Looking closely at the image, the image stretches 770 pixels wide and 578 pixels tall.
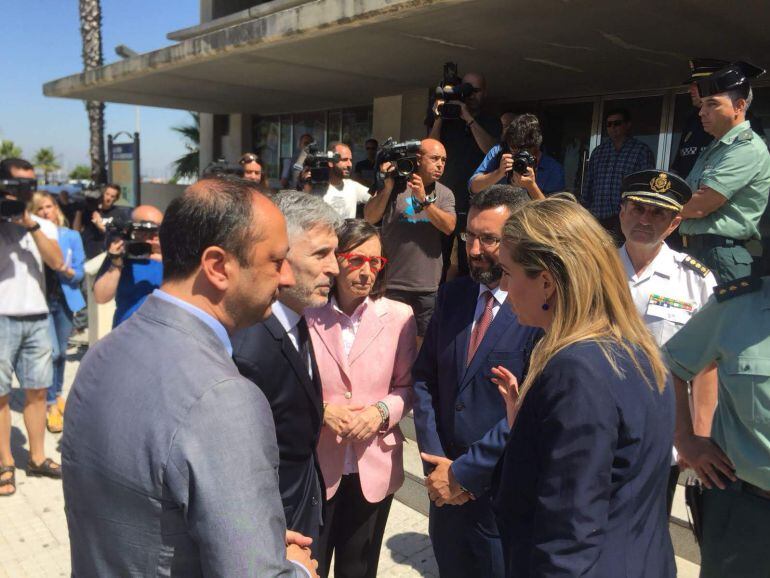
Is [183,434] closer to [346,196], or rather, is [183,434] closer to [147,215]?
[147,215]

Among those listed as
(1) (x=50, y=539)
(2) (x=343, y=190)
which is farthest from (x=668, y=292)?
(1) (x=50, y=539)

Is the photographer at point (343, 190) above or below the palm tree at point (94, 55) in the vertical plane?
below

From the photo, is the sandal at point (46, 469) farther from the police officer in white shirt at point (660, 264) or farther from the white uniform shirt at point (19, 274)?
the police officer in white shirt at point (660, 264)

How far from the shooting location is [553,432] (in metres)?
1.32

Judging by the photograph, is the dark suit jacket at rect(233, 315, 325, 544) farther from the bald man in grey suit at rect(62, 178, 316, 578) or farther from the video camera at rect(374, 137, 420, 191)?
the video camera at rect(374, 137, 420, 191)

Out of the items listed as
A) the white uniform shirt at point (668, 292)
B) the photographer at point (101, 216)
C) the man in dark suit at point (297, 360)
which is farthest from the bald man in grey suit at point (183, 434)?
the photographer at point (101, 216)

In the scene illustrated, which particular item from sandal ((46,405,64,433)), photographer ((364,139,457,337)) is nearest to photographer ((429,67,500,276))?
photographer ((364,139,457,337))

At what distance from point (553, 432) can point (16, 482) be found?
4254 millimetres

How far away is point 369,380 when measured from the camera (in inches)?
94.5

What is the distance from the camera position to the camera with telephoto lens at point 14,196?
368cm

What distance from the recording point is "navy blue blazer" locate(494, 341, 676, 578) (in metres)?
1.27

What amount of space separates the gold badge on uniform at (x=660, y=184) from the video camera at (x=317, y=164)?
9.38ft

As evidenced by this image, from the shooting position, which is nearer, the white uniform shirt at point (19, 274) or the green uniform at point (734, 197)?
the green uniform at point (734, 197)

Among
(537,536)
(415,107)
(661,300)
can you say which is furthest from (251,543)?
(415,107)
